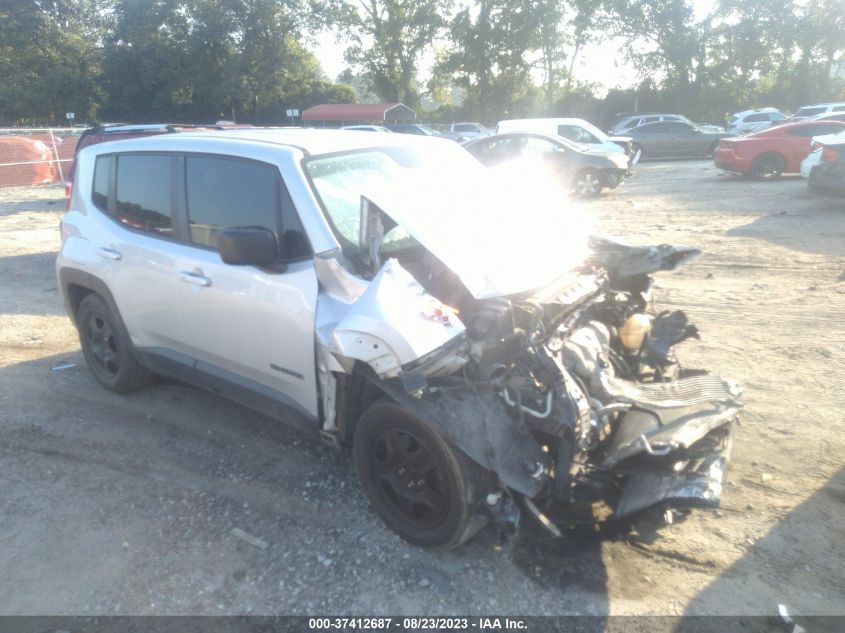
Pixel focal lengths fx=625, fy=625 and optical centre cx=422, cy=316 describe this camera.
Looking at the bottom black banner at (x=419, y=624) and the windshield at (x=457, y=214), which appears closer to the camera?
the bottom black banner at (x=419, y=624)

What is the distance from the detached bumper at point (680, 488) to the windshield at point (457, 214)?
3.64 feet

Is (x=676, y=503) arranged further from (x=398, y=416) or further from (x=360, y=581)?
(x=360, y=581)

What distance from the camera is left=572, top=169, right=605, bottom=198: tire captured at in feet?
48.6

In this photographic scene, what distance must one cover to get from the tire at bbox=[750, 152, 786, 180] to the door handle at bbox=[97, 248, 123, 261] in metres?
15.6

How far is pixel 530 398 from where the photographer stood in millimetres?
2943

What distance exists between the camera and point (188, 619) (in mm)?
2801

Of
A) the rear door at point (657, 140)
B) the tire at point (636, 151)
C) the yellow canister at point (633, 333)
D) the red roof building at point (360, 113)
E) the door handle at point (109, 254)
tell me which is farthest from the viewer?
the red roof building at point (360, 113)

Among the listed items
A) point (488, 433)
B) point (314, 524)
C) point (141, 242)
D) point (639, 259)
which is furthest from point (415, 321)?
point (141, 242)

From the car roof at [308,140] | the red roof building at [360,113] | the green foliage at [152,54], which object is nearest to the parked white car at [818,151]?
the car roof at [308,140]

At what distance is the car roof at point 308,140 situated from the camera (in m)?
3.85

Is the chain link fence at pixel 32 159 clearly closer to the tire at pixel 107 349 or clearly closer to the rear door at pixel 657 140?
the tire at pixel 107 349

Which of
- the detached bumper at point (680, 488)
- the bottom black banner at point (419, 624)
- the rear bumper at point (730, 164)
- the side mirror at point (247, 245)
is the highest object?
the rear bumper at point (730, 164)

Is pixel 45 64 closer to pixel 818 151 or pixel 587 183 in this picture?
pixel 587 183

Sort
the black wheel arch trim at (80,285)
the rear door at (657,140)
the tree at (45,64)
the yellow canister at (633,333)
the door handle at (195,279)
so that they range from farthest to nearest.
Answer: the tree at (45,64) < the rear door at (657,140) < the black wheel arch trim at (80,285) < the yellow canister at (633,333) < the door handle at (195,279)
